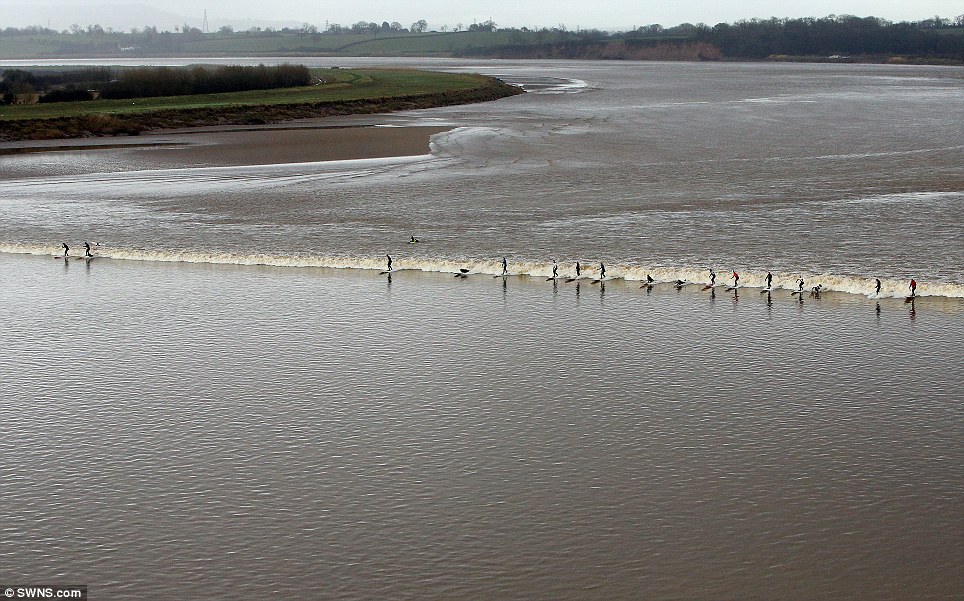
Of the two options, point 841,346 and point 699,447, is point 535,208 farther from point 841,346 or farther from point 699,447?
point 699,447

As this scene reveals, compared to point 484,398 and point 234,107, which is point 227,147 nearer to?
point 234,107

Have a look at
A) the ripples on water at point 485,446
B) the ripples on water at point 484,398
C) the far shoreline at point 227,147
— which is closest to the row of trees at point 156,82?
the far shoreline at point 227,147

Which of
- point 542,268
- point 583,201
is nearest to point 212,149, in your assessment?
point 583,201

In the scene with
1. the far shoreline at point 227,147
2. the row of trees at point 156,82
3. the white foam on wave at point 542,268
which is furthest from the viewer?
the row of trees at point 156,82

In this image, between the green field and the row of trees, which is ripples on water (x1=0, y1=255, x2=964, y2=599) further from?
the row of trees

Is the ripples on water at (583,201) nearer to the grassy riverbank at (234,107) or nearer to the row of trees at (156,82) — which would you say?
the grassy riverbank at (234,107)

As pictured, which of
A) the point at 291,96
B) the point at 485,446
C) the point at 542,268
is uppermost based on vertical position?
the point at 291,96
